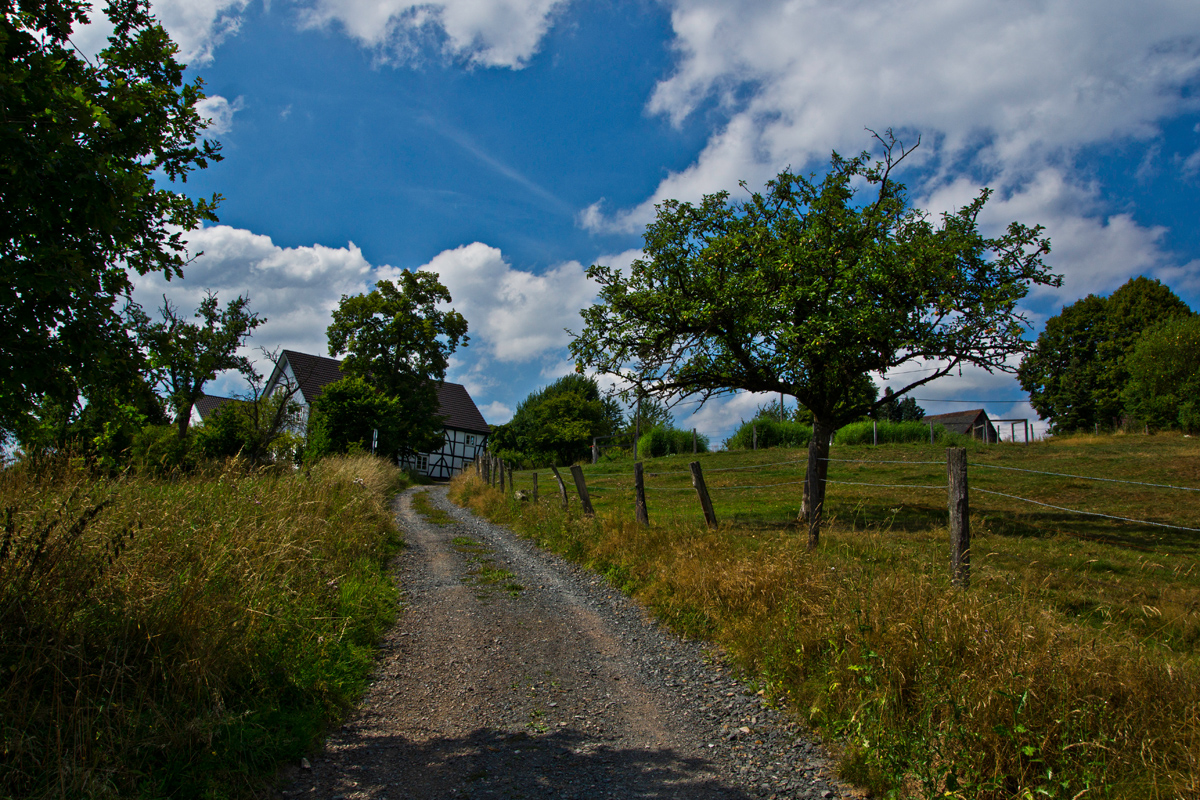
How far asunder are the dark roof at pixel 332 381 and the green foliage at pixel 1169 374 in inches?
1657

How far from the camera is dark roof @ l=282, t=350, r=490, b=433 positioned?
46719 millimetres

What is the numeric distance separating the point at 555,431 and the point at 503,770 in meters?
46.8

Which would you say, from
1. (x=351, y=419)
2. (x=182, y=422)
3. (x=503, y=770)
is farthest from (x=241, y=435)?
(x=503, y=770)

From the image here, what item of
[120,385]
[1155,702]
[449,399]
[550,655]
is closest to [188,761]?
[120,385]

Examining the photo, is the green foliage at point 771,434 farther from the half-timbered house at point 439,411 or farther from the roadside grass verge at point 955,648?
the roadside grass verge at point 955,648

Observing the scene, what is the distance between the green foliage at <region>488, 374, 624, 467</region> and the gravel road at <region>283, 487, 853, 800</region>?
135 ft

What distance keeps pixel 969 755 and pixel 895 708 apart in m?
0.66

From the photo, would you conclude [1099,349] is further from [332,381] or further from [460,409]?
[332,381]

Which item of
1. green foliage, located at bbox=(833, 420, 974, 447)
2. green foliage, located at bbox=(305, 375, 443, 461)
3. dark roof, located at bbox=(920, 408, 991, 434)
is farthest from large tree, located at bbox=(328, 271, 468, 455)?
dark roof, located at bbox=(920, 408, 991, 434)

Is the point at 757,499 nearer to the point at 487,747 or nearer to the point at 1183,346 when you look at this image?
the point at 487,747

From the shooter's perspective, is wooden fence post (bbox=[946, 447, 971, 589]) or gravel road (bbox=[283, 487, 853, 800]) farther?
wooden fence post (bbox=[946, 447, 971, 589])

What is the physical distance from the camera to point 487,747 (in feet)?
13.1

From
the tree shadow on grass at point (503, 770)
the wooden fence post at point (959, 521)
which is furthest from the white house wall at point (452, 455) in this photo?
the tree shadow on grass at point (503, 770)

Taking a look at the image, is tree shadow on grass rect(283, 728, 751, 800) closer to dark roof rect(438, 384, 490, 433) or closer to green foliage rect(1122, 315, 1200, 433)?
green foliage rect(1122, 315, 1200, 433)
